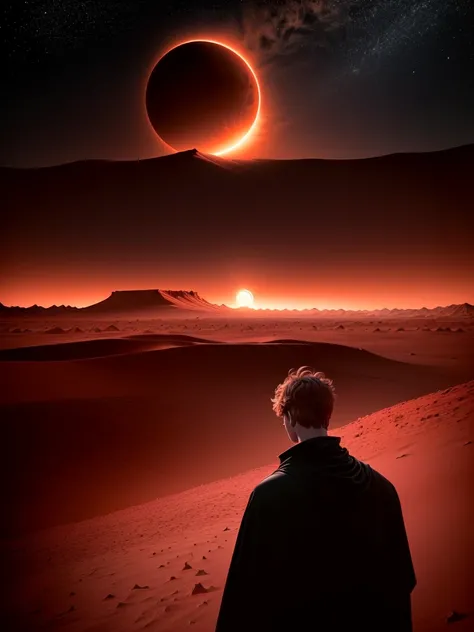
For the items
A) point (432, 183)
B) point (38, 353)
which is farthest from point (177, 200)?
point (38, 353)

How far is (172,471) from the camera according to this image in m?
10.3

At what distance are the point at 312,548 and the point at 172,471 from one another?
9086 millimetres

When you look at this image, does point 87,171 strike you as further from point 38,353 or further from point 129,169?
point 38,353

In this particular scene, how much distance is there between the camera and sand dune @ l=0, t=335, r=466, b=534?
9367 millimetres

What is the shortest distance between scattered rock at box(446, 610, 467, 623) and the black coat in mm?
1091

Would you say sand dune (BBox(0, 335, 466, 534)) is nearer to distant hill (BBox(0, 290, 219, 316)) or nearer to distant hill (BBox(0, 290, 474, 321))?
distant hill (BBox(0, 290, 474, 321))

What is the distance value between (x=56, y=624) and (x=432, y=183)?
90191mm

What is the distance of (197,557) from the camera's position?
4.81m

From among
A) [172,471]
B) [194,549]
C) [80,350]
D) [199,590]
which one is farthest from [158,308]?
[199,590]

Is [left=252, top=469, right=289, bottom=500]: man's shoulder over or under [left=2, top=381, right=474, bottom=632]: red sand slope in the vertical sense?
over

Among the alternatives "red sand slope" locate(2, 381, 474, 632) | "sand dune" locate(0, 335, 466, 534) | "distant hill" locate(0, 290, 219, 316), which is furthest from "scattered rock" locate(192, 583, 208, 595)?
"distant hill" locate(0, 290, 219, 316)

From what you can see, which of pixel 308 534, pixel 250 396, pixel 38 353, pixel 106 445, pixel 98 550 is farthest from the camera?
pixel 38 353

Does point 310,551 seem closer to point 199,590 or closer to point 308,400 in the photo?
point 308,400

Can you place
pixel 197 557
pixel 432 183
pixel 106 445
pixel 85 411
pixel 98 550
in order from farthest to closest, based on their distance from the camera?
pixel 432 183
pixel 85 411
pixel 106 445
pixel 98 550
pixel 197 557
